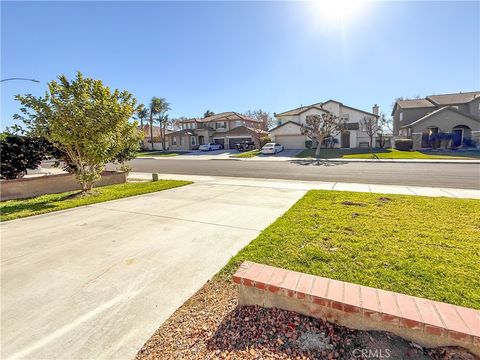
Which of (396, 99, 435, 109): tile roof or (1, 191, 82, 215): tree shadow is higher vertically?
(396, 99, 435, 109): tile roof

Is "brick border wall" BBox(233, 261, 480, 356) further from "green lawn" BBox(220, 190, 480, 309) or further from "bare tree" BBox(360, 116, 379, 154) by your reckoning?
"bare tree" BBox(360, 116, 379, 154)

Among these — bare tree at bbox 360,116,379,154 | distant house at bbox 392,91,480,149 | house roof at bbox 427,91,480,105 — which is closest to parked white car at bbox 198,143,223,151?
bare tree at bbox 360,116,379,154

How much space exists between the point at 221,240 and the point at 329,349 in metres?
3.00

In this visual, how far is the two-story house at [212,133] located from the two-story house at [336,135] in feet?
27.5

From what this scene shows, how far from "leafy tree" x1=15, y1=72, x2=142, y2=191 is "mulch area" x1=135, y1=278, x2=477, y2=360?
26.9 ft

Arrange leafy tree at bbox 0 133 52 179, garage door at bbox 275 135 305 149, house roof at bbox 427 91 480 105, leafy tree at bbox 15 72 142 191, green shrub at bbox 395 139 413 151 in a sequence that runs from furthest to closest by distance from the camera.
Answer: garage door at bbox 275 135 305 149 → house roof at bbox 427 91 480 105 → green shrub at bbox 395 139 413 151 → leafy tree at bbox 0 133 52 179 → leafy tree at bbox 15 72 142 191

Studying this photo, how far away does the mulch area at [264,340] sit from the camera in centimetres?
212

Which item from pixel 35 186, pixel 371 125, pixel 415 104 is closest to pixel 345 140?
pixel 371 125

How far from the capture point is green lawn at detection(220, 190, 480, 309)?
3.11m

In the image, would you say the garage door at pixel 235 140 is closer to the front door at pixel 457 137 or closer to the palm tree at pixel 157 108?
the palm tree at pixel 157 108

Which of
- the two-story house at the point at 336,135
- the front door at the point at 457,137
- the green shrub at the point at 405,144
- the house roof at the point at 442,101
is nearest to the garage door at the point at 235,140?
the two-story house at the point at 336,135

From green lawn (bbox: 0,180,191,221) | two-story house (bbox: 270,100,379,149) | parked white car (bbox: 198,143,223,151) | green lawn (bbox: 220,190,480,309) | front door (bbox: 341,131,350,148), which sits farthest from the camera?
parked white car (bbox: 198,143,223,151)

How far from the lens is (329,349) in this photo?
86.2 inches

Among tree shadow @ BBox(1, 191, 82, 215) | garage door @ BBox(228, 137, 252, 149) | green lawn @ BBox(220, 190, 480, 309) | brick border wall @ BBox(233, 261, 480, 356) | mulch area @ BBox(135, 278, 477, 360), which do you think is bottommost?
mulch area @ BBox(135, 278, 477, 360)
